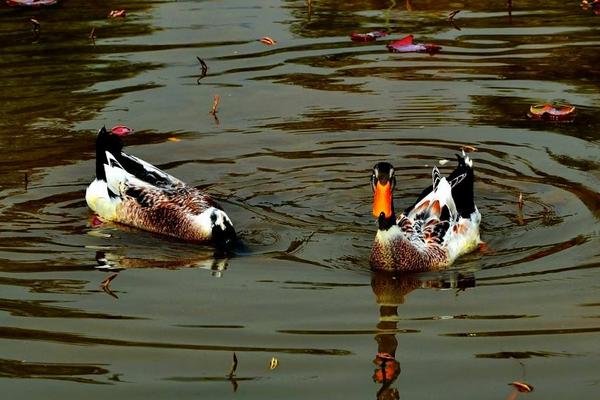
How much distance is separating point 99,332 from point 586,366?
2899 millimetres

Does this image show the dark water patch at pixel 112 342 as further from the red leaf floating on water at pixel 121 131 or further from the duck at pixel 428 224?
the red leaf floating on water at pixel 121 131

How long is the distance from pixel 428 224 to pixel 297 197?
1.28 m

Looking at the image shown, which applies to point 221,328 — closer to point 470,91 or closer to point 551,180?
point 551,180

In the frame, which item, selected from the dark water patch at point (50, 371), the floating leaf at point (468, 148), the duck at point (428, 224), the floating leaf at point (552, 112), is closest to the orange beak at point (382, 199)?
the duck at point (428, 224)

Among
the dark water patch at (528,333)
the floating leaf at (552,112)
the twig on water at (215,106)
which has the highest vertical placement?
the floating leaf at (552,112)

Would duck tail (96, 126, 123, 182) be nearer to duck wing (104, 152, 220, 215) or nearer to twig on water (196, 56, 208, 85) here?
duck wing (104, 152, 220, 215)

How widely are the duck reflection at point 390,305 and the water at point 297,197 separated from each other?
28mm

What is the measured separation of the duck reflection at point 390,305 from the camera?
7.59 metres

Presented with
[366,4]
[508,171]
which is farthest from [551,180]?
[366,4]

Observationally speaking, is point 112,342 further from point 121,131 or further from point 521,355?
point 121,131

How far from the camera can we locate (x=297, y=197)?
1127cm

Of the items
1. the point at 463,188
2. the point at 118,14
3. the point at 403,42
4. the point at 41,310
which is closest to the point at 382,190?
the point at 463,188

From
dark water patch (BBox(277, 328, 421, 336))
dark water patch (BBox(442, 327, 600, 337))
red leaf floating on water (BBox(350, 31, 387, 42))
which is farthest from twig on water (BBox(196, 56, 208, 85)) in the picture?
dark water patch (BBox(442, 327, 600, 337))

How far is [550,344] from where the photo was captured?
800cm
